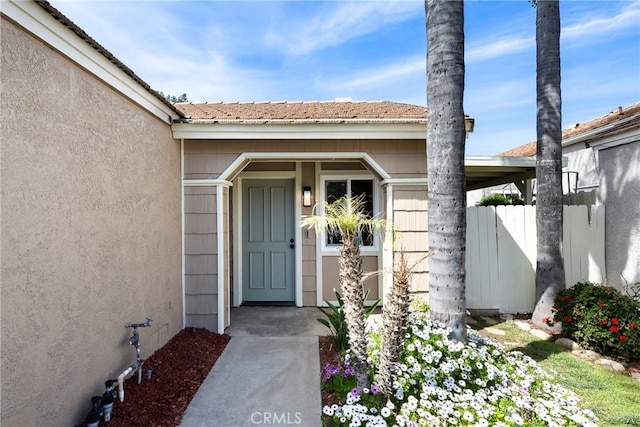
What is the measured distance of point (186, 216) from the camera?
4633mm

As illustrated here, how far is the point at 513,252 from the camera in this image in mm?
5418

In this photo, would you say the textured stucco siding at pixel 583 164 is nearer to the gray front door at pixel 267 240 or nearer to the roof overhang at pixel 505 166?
the roof overhang at pixel 505 166

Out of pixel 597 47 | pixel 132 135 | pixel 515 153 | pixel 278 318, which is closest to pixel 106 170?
pixel 132 135

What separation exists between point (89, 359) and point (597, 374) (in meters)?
5.14

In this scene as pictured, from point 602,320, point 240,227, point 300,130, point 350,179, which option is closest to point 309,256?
point 240,227

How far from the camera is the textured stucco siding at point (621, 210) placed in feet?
16.4

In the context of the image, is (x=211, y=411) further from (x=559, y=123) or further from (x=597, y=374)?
(x=559, y=123)

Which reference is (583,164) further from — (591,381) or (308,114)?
(308,114)

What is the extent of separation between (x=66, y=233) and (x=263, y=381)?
90.8 inches

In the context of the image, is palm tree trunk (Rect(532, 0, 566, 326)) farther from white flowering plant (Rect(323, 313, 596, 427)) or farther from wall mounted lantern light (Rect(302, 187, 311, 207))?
wall mounted lantern light (Rect(302, 187, 311, 207))

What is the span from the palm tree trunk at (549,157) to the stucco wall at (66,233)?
5.59 m

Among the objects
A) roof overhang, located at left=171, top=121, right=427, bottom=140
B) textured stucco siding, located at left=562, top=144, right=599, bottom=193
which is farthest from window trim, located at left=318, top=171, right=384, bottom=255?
textured stucco siding, located at left=562, top=144, right=599, bottom=193

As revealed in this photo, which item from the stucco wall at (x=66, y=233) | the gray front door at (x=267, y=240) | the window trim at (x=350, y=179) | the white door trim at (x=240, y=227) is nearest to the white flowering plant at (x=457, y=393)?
the stucco wall at (x=66, y=233)

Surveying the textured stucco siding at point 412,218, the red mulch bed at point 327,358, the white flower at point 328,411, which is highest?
the textured stucco siding at point 412,218
